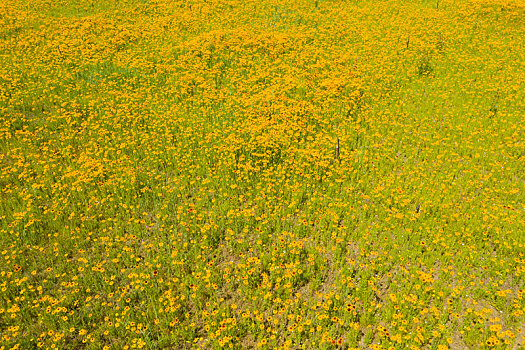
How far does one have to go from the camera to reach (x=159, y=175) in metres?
9.28

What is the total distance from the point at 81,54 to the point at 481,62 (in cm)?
1949

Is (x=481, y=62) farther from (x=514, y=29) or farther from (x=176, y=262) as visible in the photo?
(x=176, y=262)

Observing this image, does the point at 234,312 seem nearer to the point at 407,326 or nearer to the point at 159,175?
the point at 407,326

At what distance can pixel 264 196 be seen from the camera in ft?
27.7

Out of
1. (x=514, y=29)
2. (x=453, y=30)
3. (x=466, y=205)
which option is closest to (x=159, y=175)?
(x=466, y=205)

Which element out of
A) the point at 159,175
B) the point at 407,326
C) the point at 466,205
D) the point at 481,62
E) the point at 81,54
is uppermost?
the point at 81,54

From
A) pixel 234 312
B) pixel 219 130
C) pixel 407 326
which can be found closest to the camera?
pixel 407 326

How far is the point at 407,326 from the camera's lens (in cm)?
566

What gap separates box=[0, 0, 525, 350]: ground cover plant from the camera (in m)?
5.91

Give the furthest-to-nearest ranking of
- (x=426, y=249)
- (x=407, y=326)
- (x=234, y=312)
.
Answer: (x=426, y=249)
(x=234, y=312)
(x=407, y=326)

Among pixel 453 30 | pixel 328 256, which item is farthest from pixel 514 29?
pixel 328 256

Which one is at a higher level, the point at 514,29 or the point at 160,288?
the point at 514,29

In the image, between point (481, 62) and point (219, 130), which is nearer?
point (219, 130)

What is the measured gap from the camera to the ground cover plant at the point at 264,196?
5.91m
